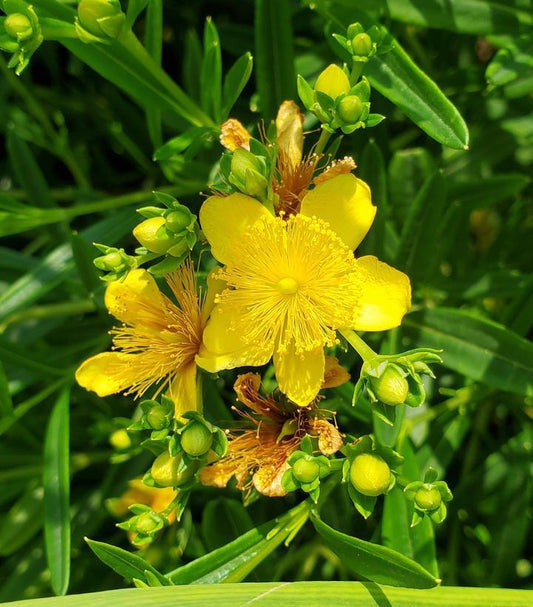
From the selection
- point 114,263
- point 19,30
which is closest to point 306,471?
point 114,263

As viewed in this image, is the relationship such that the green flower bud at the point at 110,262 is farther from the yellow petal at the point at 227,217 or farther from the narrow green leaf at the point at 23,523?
the narrow green leaf at the point at 23,523

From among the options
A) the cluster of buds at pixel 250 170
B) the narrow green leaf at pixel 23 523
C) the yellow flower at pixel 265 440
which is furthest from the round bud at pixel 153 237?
the narrow green leaf at pixel 23 523

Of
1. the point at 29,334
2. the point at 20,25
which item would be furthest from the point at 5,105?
the point at 20,25

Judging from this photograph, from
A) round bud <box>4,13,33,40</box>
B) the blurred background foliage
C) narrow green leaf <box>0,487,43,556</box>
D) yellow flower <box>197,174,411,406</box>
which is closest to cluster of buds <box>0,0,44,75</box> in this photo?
round bud <box>4,13,33,40</box>

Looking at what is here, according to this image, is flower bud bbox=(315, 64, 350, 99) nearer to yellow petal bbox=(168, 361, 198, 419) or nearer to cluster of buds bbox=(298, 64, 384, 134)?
cluster of buds bbox=(298, 64, 384, 134)

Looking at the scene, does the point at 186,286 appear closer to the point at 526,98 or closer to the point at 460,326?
the point at 460,326

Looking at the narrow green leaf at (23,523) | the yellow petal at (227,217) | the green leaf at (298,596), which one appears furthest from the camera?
the narrow green leaf at (23,523)
